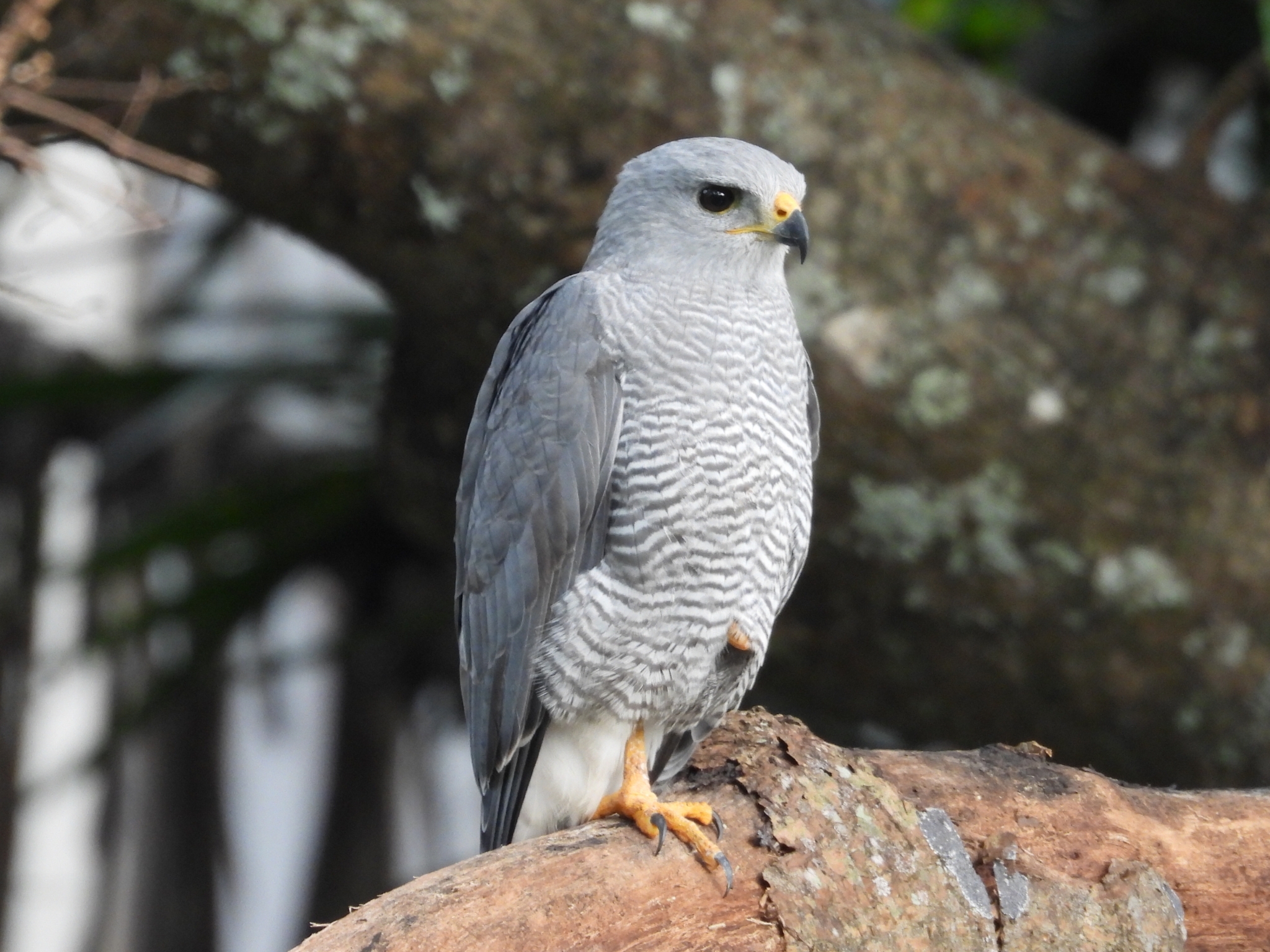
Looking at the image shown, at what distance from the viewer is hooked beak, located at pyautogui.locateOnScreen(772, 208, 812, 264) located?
2.54 metres

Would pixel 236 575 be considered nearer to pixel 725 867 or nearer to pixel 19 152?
pixel 19 152

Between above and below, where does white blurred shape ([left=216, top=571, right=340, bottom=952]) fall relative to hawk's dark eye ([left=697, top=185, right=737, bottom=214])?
below

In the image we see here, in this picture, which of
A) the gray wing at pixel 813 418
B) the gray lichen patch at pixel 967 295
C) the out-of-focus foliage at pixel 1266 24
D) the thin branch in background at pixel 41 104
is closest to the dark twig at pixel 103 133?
the thin branch in background at pixel 41 104

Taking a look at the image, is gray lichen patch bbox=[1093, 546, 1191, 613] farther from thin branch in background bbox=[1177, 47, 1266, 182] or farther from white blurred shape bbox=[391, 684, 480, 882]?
white blurred shape bbox=[391, 684, 480, 882]

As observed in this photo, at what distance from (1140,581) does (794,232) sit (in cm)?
160

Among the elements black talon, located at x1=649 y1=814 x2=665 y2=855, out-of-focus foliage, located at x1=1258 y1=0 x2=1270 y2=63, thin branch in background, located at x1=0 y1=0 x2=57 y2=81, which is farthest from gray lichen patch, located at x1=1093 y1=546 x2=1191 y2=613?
thin branch in background, located at x1=0 y1=0 x2=57 y2=81

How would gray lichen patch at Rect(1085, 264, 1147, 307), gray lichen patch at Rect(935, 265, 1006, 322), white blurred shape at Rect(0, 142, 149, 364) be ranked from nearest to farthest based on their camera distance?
white blurred shape at Rect(0, 142, 149, 364) → gray lichen patch at Rect(935, 265, 1006, 322) → gray lichen patch at Rect(1085, 264, 1147, 307)

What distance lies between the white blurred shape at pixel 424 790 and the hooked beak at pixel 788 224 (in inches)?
112

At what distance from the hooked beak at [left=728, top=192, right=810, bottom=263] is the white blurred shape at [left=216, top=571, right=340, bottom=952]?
2.78 metres

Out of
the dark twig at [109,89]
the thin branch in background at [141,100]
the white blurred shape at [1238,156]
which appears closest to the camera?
the thin branch in background at [141,100]

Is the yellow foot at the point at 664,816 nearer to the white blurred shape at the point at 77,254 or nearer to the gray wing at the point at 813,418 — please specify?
the gray wing at the point at 813,418

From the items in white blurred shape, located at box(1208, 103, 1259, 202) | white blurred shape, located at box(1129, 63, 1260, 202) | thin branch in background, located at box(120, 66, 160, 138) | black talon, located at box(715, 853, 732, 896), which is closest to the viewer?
black talon, located at box(715, 853, 732, 896)

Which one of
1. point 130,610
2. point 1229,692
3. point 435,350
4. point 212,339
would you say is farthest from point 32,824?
point 1229,692

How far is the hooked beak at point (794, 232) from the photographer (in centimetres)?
254
